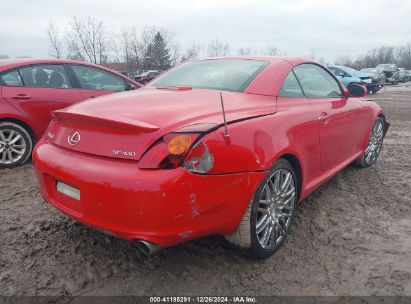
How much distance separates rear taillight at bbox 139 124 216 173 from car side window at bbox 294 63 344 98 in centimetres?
158

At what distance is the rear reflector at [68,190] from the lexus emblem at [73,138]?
268 mm

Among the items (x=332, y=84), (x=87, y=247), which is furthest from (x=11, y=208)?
(x=332, y=84)

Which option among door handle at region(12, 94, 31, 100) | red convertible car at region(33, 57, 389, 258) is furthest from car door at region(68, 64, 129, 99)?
red convertible car at region(33, 57, 389, 258)

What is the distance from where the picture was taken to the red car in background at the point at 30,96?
14.7ft

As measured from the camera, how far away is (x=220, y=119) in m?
2.21

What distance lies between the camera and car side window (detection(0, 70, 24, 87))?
4496 mm

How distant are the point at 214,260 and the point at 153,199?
2.83 ft

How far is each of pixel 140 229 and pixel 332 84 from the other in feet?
9.15

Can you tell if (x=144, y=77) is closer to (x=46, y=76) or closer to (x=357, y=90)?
(x=46, y=76)

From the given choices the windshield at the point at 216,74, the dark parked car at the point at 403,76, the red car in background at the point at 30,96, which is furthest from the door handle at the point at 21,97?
the dark parked car at the point at 403,76

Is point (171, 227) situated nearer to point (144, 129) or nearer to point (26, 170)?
point (144, 129)

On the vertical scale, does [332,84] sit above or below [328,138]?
above

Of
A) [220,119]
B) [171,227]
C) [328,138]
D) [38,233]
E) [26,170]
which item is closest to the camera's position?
[171,227]

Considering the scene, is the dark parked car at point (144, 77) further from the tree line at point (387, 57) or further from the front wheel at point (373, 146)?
the tree line at point (387, 57)
